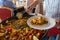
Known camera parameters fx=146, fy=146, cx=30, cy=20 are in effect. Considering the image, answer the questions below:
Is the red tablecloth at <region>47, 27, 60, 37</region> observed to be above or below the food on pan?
below

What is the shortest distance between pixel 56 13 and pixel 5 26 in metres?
0.46

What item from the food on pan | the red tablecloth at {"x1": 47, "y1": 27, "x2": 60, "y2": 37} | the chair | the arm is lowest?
the red tablecloth at {"x1": 47, "y1": 27, "x2": 60, "y2": 37}

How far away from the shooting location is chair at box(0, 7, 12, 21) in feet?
3.67

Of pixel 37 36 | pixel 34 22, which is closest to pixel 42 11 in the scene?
pixel 34 22

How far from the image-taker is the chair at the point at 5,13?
112cm

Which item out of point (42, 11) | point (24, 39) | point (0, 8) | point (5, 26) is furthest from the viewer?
point (42, 11)

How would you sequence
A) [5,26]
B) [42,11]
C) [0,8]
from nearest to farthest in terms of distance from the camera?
[5,26], [0,8], [42,11]

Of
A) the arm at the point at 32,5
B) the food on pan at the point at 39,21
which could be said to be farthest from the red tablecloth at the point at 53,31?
the arm at the point at 32,5

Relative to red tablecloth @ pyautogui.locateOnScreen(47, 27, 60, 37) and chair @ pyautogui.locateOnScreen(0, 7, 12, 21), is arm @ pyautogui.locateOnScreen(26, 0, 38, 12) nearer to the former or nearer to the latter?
chair @ pyautogui.locateOnScreen(0, 7, 12, 21)

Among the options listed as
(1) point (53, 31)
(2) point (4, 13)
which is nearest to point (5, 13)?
(2) point (4, 13)

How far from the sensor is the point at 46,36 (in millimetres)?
953

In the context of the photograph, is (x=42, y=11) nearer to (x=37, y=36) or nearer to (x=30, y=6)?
(x=30, y=6)

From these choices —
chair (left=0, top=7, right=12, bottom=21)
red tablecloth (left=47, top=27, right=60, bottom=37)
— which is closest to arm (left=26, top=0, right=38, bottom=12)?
chair (left=0, top=7, right=12, bottom=21)

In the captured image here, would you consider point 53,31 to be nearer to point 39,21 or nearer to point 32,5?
point 39,21
